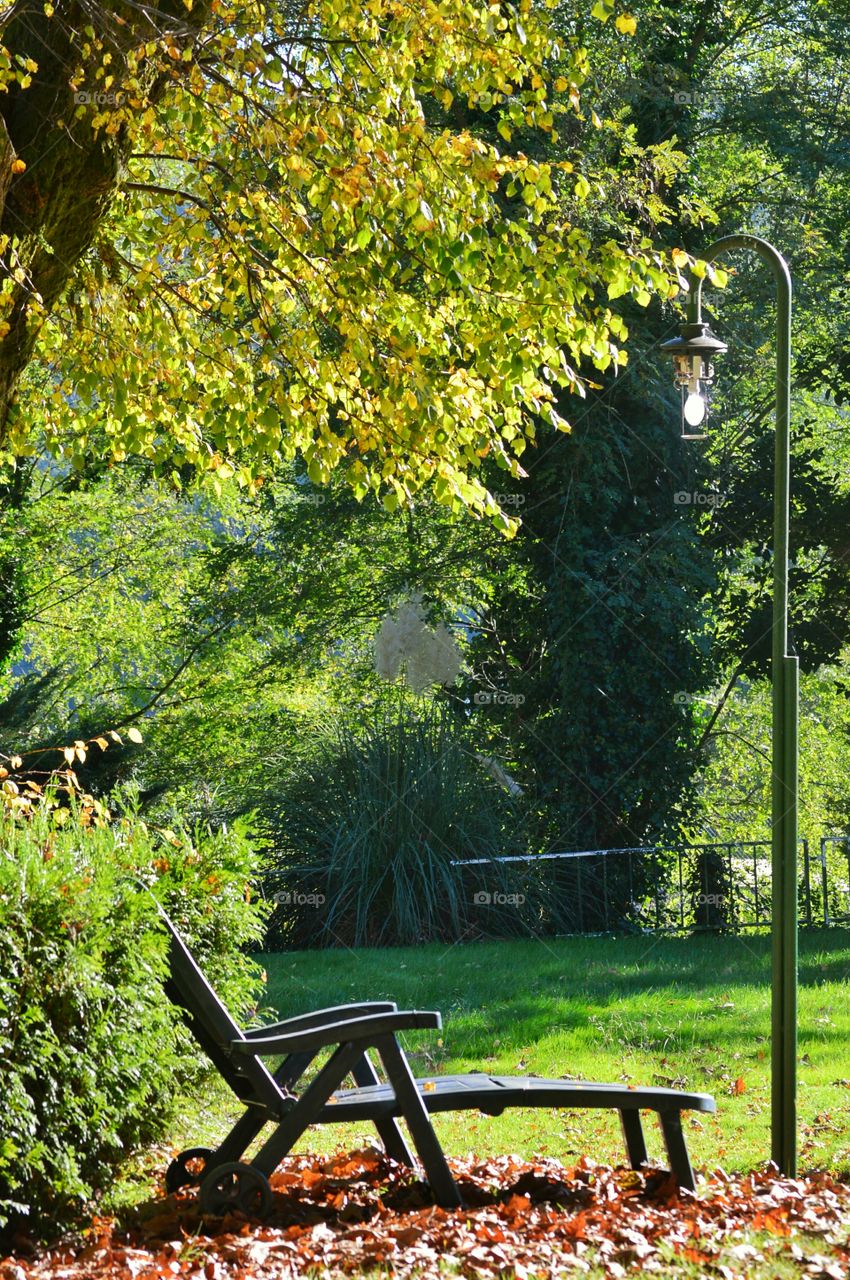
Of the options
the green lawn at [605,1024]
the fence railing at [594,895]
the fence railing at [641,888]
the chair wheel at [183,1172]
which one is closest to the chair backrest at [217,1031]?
the chair wheel at [183,1172]

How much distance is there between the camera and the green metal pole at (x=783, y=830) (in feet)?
18.2

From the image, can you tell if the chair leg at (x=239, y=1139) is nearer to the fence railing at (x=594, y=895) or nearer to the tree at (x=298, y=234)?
the tree at (x=298, y=234)

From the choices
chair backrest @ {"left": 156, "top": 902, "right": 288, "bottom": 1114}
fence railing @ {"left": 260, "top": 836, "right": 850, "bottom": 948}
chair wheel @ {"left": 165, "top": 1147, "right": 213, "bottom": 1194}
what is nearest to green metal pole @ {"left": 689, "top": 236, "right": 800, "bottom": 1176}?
chair backrest @ {"left": 156, "top": 902, "right": 288, "bottom": 1114}

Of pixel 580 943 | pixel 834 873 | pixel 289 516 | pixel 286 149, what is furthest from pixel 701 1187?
pixel 834 873

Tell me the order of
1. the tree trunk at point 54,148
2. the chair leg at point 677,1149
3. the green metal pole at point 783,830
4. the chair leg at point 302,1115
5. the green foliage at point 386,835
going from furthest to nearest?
A: the green foliage at point 386,835 < the tree trunk at point 54,148 < the green metal pole at point 783,830 < the chair leg at point 677,1149 < the chair leg at point 302,1115

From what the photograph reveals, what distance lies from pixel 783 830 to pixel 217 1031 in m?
2.54

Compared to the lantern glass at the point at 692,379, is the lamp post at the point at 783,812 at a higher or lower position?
lower

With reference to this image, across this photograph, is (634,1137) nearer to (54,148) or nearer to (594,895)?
(54,148)

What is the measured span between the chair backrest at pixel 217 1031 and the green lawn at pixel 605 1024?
2.76 feet

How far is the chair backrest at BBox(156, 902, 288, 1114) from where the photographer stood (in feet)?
15.2

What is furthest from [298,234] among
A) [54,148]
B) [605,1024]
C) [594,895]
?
[594,895]

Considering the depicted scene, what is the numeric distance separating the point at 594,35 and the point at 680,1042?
10.8 metres

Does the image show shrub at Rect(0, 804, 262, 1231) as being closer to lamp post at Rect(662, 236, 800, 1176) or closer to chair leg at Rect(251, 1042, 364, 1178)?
chair leg at Rect(251, 1042, 364, 1178)

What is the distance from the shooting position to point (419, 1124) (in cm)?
451
